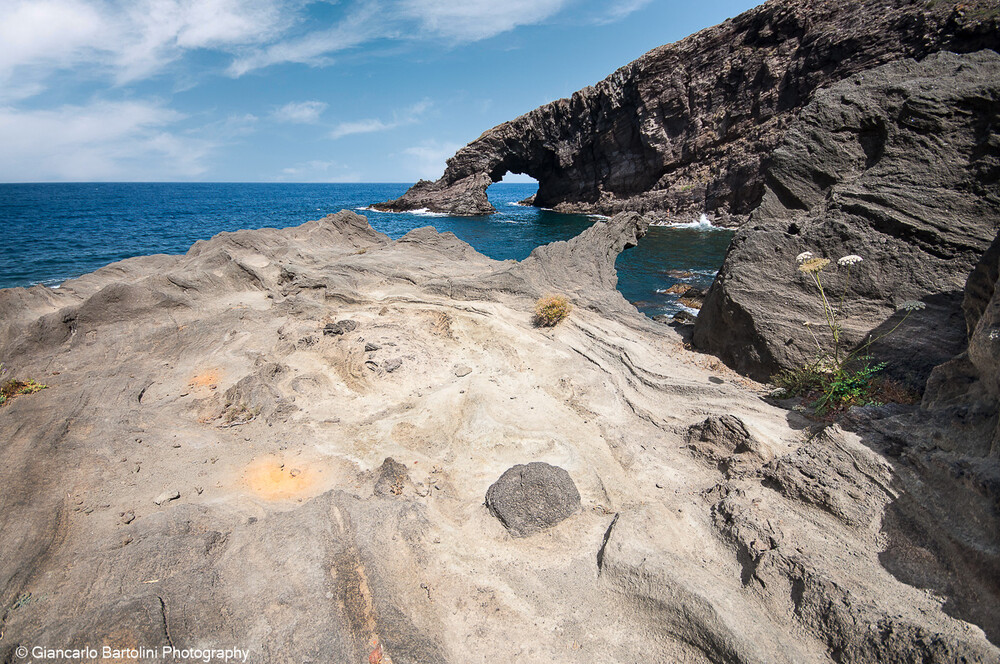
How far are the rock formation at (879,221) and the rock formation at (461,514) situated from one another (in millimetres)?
1420

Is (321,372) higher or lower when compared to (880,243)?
lower

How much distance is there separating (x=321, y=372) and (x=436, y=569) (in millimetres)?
6247

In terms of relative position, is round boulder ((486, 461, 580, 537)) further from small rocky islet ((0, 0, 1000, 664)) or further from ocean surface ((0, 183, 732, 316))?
ocean surface ((0, 183, 732, 316))

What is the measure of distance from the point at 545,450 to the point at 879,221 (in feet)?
27.9

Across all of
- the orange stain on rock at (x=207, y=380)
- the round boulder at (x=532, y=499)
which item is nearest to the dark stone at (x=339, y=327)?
the orange stain on rock at (x=207, y=380)

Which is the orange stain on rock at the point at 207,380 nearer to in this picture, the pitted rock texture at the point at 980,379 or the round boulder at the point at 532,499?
the round boulder at the point at 532,499

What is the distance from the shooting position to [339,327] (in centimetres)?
1198

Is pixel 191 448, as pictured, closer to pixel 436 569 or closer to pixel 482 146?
pixel 436 569

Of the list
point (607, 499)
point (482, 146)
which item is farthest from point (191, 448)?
point (482, 146)

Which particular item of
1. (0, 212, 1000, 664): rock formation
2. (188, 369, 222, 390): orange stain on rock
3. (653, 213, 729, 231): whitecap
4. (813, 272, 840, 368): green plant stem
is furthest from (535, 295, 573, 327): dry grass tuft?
(653, 213, 729, 231): whitecap

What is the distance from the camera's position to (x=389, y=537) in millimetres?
5621

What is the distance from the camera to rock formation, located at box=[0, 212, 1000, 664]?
4.29 metres

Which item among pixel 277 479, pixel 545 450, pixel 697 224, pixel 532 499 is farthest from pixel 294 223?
pixel 532 499

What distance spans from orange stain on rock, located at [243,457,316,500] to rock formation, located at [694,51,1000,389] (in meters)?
8.86
